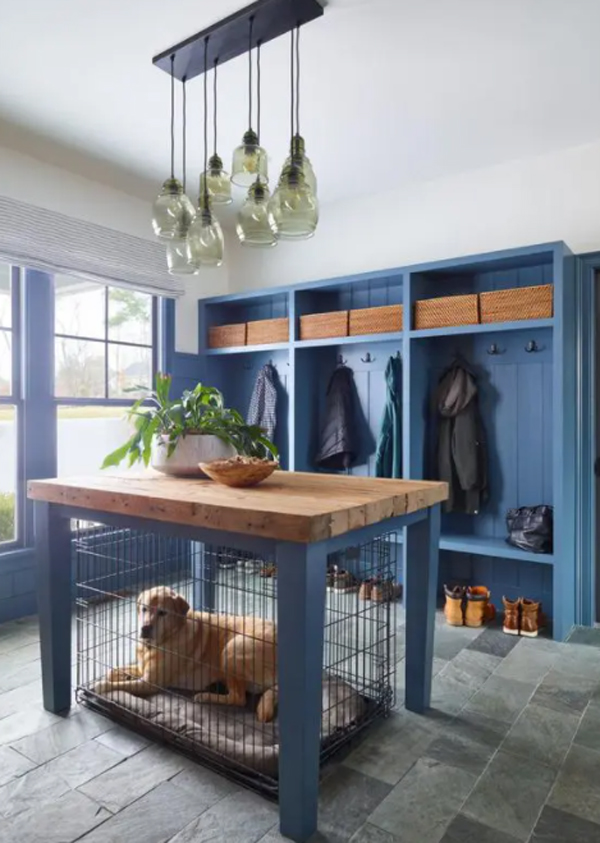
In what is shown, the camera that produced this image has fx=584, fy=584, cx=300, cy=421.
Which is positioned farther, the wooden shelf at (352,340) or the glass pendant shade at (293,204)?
the wooden shelf at (352,340)

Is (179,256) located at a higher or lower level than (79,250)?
lower

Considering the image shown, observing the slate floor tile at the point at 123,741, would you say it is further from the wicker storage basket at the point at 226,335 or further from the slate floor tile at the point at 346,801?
the wicker storage basket at the point at 226,335

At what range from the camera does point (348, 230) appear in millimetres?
4141

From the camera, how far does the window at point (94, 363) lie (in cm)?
366

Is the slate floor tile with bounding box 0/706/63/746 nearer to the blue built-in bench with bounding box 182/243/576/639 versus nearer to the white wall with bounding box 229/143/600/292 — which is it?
the blue built-in bench with bounding box 182/243/576/639

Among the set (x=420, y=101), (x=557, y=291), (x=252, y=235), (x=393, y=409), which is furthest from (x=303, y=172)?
(x=393, y=409)

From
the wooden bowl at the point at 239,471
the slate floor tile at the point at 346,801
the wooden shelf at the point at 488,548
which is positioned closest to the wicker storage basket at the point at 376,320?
the wooden shelf at the point at 488,548

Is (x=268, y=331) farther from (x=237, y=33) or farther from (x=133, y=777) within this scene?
(x=133, y=777)

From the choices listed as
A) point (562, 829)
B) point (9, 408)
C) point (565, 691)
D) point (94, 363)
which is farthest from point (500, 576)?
point (9, 408)

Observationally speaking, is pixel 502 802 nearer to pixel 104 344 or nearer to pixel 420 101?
pixel 420 101

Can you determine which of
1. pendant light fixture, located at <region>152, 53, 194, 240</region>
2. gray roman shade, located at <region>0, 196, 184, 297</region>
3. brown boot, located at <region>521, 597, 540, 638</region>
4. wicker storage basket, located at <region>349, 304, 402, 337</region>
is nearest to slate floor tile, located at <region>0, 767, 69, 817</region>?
pendant light fixture, located at <region>152, 53, 194, 240</region>

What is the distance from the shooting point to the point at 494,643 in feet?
9.84

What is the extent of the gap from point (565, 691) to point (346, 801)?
1.22 metres

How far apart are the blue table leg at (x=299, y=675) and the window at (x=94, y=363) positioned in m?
2.39
